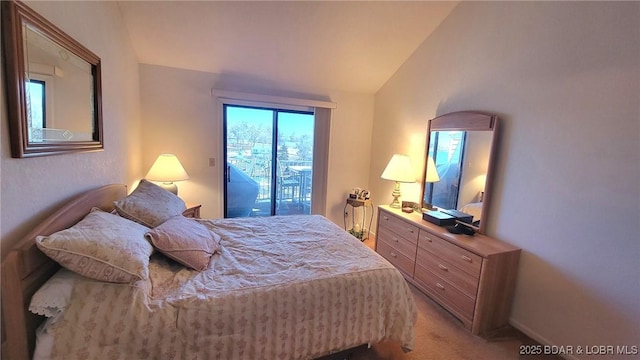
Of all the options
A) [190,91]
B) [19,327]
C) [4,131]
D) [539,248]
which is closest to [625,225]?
[539,248]

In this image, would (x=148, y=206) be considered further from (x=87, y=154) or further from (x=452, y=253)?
(x=452, y=253)

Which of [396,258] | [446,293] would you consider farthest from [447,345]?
[396,258]

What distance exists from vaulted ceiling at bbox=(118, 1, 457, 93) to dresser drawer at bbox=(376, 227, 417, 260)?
205 centimetres

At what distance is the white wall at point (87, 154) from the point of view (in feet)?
3.89

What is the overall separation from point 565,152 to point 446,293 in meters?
1.37

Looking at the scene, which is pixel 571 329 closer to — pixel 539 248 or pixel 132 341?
pixel 539 248

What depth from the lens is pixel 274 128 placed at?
3826 mm

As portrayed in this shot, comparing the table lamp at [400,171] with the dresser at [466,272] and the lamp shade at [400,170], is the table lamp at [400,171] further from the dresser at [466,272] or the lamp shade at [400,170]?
the dresser at [466,272]

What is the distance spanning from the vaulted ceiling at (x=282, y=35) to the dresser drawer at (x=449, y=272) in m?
2.27

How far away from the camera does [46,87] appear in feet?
4.66

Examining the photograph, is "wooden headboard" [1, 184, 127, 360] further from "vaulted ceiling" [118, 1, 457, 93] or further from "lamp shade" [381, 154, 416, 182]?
"lamp shade" [381, 154, 416, 182]

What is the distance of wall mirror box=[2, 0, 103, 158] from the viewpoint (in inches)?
45.8

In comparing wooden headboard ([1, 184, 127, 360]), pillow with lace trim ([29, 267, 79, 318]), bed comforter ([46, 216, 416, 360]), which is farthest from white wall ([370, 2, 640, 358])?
wooden headboard ([1, 184, 127, 360])

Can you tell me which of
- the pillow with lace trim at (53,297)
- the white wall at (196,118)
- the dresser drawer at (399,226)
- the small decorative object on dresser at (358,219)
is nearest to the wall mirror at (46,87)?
the pillow with lace trim at (53,297)
